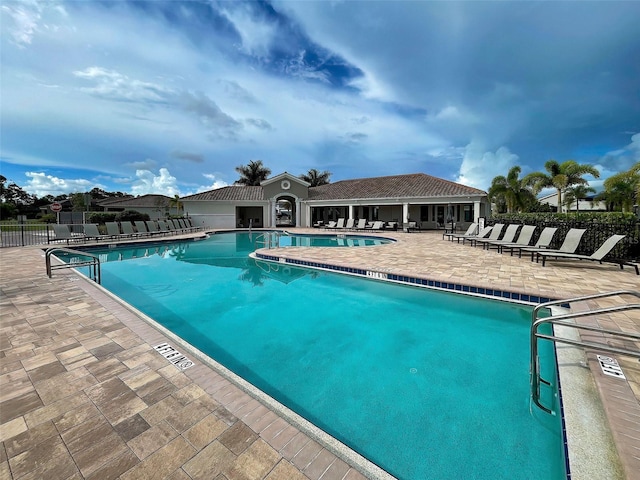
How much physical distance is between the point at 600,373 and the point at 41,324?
22.4 feet

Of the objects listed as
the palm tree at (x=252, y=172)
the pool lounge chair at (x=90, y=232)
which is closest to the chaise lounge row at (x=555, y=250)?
the pool lounge chair at (x=90, y=232)

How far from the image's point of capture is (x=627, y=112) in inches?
1195

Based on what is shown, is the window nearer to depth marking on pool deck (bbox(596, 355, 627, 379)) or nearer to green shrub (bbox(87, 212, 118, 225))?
depth marking on pool deck (bbox(596, 355, 627, 379))

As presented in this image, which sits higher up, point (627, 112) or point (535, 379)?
point (627, 112)

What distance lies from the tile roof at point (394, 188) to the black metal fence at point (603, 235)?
11075 millimetres

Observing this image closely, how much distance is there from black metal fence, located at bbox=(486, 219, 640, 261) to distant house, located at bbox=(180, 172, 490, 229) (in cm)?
1274

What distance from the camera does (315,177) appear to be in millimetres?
42656

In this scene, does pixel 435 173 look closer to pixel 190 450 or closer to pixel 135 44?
pixel 135 44

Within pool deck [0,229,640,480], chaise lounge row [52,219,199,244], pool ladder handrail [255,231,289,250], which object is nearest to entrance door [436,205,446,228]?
pool ladder handrail [255,231,289,250]

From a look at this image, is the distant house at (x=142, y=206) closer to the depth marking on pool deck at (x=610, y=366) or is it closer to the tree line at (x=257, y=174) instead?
the tree line at (x=257, y=174)

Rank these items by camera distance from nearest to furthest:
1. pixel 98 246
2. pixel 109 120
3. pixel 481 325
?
pixel 481 325, pixel 98 246, pixel 109 120

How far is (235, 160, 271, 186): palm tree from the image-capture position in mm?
42062

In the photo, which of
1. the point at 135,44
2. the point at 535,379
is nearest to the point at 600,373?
the point at 535,379

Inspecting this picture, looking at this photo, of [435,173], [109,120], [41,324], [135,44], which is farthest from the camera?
[435,173]
